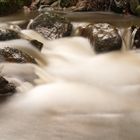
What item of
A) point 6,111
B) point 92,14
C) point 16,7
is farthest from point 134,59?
point 16,7

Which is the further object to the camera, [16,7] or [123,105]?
[16,7]

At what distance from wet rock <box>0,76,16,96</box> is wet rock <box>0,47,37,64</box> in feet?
3.03

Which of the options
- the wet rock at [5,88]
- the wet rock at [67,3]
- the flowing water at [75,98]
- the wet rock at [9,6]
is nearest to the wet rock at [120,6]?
the wet rock at [67,3]

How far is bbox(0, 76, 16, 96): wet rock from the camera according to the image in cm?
641

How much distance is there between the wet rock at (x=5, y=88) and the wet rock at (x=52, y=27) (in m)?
3.49

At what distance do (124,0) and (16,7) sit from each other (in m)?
3.96

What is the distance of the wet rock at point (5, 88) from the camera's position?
6.41 metres

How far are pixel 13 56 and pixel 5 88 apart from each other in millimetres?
1148

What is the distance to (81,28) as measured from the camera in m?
10.2

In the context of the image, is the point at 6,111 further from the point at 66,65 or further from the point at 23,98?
the point at 66,65

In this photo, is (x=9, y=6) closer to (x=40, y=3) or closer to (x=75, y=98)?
(x=40, y=3)

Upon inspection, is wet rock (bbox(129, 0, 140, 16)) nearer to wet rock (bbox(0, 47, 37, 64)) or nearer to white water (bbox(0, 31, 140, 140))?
white water (bbox(0, 31, 140, 140))

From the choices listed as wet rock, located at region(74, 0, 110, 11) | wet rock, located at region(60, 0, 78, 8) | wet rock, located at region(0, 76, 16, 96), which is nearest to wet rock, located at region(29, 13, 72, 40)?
wet rock, located at region(0, 76, 16, 96)

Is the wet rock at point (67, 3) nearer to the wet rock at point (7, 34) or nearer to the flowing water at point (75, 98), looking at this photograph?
the flowing water at point (75, 98)
